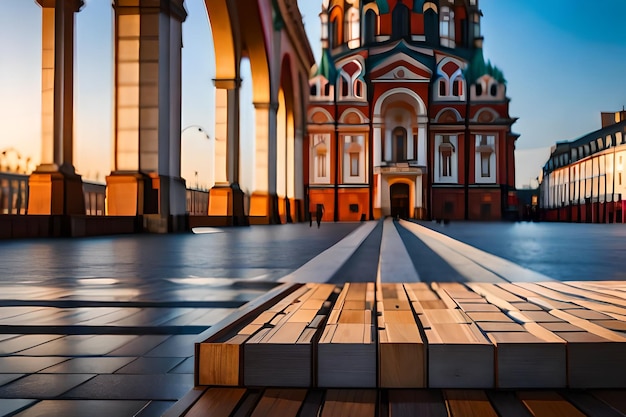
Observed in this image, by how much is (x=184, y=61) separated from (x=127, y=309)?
14.2 m

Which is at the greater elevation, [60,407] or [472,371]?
[472,371]

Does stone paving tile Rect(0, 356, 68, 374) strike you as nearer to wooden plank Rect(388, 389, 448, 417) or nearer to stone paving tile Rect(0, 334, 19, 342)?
stone paving tile Rect(0, 334, 19, 342)

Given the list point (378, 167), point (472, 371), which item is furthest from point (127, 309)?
point (378, 167)

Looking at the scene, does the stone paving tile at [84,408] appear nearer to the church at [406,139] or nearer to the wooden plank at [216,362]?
the wooden plank at [216,362]

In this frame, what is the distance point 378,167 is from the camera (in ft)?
146

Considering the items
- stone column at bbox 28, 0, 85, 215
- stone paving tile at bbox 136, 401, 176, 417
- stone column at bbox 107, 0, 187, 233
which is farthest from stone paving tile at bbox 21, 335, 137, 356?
stone column at bbox 107, 0, 187, 233

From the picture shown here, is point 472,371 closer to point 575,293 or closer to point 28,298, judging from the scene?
point 575,293

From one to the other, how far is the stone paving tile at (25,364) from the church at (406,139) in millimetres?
42451

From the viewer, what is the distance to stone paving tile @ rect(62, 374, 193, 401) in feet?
5.67

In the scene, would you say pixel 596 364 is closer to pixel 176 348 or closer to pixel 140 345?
pixel 176 348

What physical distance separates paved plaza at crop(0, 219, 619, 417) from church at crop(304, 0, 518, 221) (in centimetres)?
3848

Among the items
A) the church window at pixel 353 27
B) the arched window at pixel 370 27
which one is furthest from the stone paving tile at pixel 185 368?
the arched window at pixel 370 27

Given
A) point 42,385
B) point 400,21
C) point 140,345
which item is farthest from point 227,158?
point 400,21

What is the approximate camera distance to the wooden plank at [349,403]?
4.63 feet
